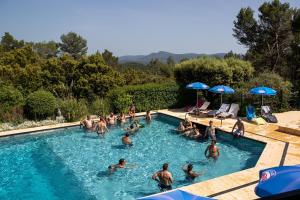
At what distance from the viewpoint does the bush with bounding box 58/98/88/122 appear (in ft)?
65.4

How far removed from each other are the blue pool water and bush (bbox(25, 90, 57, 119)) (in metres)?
1.92

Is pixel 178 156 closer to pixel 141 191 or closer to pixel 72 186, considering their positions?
pixel 141 191

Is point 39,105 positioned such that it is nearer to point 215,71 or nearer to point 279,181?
point 215,71

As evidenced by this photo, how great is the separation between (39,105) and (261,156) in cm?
1330

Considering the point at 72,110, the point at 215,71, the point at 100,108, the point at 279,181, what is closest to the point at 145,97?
the point at 100,108

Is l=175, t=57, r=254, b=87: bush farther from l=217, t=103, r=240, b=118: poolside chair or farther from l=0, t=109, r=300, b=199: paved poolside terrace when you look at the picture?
l=217, t=103, r=240, b=118: poolside chair

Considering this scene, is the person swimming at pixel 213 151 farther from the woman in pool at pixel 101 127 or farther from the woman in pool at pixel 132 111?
the woman in pool at pixel 132 111

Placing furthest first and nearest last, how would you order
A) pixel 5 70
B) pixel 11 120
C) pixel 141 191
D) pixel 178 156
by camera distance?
pixel 5 70 < pixel 11 120 < pixel 178 156 < pixel 141 191

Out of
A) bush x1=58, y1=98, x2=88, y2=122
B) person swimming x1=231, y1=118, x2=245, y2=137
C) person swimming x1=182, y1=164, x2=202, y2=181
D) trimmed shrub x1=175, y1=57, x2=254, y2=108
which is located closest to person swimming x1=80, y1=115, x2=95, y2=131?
bush x1=58, y1=98, x2=88, y2=122

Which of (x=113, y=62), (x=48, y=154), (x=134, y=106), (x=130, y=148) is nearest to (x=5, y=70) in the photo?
(x=134, y=106)

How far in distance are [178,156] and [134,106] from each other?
855cm

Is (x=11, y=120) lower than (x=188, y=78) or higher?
lower

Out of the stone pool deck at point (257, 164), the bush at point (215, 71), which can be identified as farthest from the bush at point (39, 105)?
the bush at point (215, 71)

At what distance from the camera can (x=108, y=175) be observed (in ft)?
38.6
